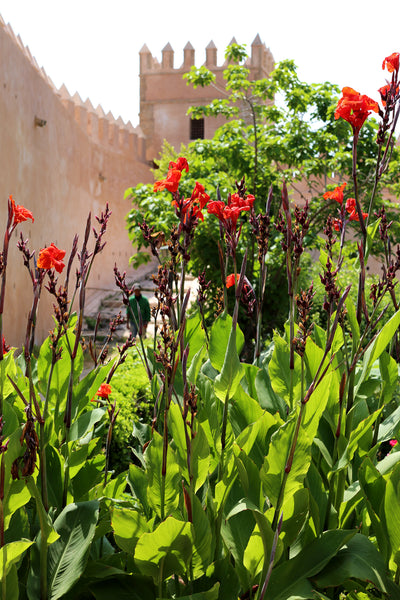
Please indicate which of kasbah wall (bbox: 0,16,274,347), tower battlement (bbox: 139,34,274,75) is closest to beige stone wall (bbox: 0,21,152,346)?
kasbah wall (bbox: 0,16,274,347)

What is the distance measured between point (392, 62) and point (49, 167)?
868 centimetres

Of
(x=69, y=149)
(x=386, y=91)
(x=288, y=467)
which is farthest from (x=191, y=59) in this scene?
(x=288, y=467)

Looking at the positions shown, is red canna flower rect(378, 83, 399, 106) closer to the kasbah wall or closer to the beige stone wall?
the kasbah wall

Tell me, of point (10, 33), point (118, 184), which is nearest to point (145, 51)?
point (118, 184)

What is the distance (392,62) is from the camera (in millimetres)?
1416

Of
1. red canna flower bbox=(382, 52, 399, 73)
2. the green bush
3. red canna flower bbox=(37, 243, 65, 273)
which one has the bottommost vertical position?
the green bush

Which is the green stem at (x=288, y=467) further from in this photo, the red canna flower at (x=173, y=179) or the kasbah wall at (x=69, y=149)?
the kasbah wall at (x=69, y=149)

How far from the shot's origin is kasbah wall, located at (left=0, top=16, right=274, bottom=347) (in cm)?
766

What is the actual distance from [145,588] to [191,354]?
64 centimetres

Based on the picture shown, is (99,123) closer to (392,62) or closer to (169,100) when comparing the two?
(169,100)

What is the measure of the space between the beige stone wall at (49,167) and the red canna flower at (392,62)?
4341mm

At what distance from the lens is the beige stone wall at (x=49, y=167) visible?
24.8 feet

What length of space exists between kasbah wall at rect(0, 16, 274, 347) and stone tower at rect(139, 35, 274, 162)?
0.03m

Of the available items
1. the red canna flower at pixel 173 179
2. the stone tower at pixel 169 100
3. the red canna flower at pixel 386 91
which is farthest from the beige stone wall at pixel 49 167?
the red canna flower at pixel 386 91
